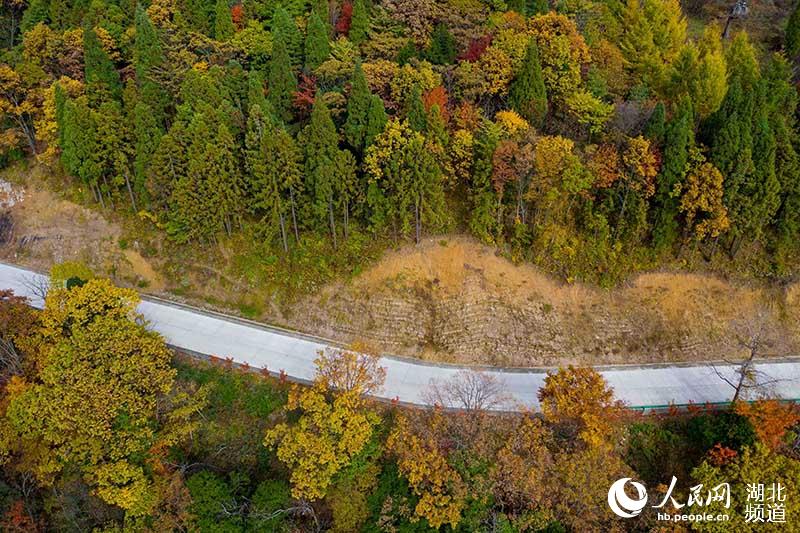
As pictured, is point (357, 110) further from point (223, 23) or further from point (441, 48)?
point (223, 23)

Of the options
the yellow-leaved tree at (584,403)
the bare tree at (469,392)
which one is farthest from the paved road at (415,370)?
the yellow-leaved tree at (584,403)

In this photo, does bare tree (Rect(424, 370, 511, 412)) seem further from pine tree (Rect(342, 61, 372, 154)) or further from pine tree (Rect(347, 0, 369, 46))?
pine tree (Rect(347, 0, 369, 46))

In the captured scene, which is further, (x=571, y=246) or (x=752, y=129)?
(x=571, y=246)

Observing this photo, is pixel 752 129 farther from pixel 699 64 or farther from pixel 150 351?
pixel 150 351

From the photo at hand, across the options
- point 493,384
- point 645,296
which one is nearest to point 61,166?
point 493,384

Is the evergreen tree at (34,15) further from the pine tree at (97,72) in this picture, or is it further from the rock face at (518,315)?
the rock face at (518,315)

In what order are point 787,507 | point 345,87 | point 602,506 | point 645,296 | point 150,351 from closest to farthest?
point 787,507, point 602,506, point 150,351, point 645,296, point 345,87

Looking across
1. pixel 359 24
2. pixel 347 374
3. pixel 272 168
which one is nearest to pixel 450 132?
pixel 272 168
